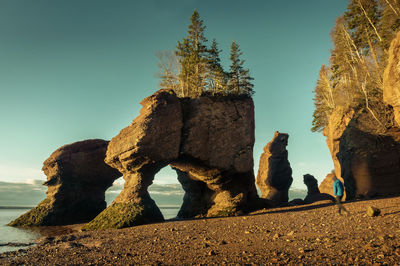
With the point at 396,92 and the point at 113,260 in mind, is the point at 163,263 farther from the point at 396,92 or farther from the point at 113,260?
the point at 396,92

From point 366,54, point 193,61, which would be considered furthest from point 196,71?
point 366,54

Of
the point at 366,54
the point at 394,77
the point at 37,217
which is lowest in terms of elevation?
the point at 37,217

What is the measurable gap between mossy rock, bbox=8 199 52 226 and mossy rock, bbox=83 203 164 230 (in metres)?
9.68

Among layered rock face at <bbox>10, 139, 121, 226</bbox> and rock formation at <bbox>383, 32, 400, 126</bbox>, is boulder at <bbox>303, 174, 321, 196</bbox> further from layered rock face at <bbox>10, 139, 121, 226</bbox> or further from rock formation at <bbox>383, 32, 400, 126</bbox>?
layered rock face at <bbox>10, 139, 121, 226</bbox>

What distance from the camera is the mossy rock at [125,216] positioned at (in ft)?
56.1

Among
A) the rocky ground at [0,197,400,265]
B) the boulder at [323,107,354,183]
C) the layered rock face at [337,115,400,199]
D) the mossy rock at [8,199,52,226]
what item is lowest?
the mossy rock at [8,199,52,226]

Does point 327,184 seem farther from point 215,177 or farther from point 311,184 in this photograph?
point 215,177

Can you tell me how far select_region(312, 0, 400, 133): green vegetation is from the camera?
24859 millimetres

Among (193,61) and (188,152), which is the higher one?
(193,61)

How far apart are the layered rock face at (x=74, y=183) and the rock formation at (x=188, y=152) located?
862 centimetres

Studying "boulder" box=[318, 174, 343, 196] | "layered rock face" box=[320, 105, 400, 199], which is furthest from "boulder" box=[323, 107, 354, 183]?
"boulder" box=[318, 174, 343, 196]

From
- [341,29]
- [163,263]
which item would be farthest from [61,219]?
[341,29]

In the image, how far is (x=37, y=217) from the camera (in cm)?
2462

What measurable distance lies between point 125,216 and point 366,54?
3387 centimetres
